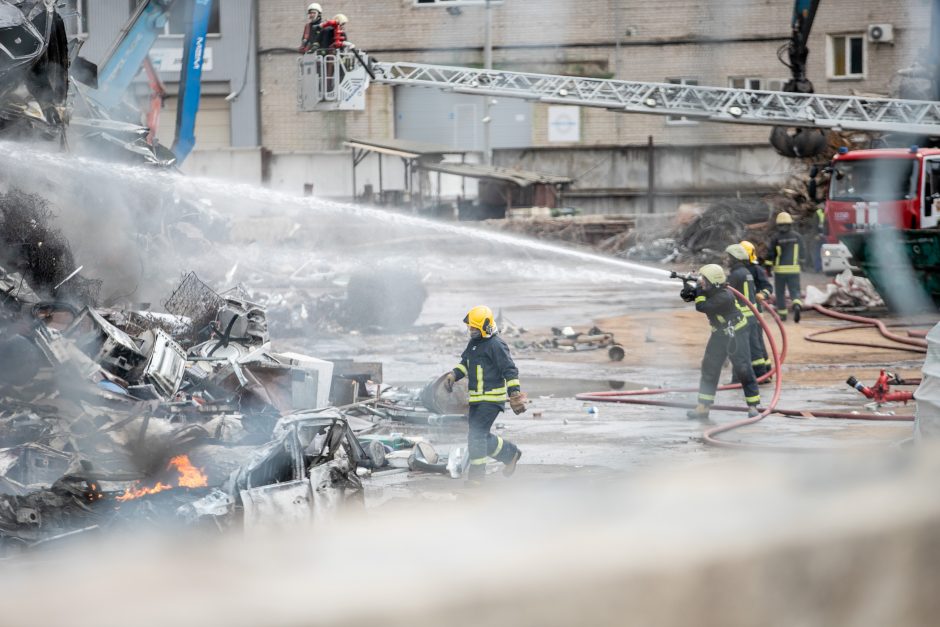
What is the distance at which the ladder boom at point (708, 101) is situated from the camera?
908 inches

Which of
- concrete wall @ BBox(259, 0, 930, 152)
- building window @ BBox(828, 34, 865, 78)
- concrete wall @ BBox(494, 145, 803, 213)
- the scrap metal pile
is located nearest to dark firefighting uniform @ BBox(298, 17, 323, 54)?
the scrap metal pile

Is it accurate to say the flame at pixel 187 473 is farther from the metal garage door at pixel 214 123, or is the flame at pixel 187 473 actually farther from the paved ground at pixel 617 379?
the metal garage door at pixel 214 123

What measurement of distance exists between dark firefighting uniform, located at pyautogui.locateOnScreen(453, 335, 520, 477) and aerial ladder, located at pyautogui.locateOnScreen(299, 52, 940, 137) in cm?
1480

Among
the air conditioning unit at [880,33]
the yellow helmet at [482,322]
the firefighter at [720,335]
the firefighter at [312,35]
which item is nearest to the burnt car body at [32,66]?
the yellow helmet at [482,322]

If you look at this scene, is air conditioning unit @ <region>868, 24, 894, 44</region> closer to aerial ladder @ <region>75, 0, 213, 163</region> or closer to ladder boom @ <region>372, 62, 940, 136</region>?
ladder boom @ <region>372, 62, 940, 136</region>

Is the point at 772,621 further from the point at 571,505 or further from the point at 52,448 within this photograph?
the point at 52,448

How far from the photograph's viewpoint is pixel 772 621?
4.52 feet

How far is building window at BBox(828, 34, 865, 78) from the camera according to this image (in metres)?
36.1

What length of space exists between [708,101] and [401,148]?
11.9 meters

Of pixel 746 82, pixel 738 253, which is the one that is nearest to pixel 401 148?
pixel 746 82

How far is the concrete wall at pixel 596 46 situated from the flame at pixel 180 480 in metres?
29.8

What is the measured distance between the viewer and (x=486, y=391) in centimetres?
852

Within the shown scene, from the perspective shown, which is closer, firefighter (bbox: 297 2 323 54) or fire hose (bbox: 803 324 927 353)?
fire hose (bbox: 803 324 927 353)

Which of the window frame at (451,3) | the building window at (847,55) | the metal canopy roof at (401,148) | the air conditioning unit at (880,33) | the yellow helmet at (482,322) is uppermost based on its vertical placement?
the window frame at (451,3)
